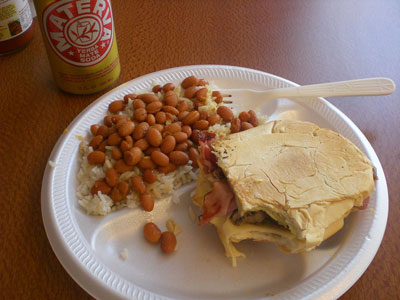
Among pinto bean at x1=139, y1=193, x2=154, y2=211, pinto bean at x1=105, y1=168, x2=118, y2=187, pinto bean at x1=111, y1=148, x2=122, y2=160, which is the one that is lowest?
pinto bean at x1=139, y1=193, x2=154, y2=211

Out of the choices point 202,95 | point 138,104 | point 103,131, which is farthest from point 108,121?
point 202,95

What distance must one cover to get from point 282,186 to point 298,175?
86 millimetres

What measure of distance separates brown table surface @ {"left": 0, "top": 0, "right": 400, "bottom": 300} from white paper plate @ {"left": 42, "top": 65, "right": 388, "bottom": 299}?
12 centimetres

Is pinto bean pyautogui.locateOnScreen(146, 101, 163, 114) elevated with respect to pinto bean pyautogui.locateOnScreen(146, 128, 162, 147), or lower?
elevated

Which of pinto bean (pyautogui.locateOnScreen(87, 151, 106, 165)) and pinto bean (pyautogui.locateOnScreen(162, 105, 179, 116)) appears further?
pinto bean (pyautogui.locateOnScreen(162, 105, 179, 116))

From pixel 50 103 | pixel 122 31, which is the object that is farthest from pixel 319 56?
pixel 50 103

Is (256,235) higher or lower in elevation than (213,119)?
lower

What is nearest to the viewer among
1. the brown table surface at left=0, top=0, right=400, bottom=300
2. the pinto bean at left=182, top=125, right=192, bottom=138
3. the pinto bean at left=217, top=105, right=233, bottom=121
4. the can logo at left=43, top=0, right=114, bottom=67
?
the brown table surface at left=0, top=0, right=400, bottom=300

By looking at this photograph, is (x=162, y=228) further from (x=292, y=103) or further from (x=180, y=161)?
(x=292, y=103)

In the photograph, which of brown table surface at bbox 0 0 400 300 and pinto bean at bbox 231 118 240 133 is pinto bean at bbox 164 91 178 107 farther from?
brown table surface at bbox 0 0 400 300

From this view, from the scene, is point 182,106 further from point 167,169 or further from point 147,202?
point 147,202

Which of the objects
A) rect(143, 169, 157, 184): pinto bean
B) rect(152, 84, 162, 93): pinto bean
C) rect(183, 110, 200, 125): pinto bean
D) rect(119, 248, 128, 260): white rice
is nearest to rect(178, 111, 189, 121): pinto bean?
rect(183, 110, 200, 125): pinto bean

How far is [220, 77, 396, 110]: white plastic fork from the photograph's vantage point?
6.19 feet

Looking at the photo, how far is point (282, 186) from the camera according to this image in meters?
1.34
